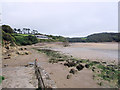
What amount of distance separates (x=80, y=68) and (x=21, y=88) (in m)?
6.29

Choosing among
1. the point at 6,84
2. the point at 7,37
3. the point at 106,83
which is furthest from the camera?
the point at 7,37

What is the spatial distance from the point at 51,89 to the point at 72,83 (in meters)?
1.82

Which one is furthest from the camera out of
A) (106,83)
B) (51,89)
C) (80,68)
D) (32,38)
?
(32,38)

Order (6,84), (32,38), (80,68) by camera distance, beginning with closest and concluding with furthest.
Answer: (6,84) < (80,68) < (32,38)

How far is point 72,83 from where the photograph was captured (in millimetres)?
6297

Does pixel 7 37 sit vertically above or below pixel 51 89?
above

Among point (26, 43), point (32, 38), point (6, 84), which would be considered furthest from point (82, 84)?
point (32, 38)

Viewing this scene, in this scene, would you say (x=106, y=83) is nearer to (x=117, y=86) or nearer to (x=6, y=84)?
(x=117, y=86)

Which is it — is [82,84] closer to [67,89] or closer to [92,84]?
[92,84]

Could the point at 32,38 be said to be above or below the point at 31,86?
above

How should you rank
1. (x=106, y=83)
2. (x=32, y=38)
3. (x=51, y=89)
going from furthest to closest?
(x=32, y=38)
(x=106, y=83)
(x=51, y=89)

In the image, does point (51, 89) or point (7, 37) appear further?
point (7, 37)

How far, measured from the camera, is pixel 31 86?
18.2ft

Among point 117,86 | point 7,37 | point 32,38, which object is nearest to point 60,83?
point 117,86
